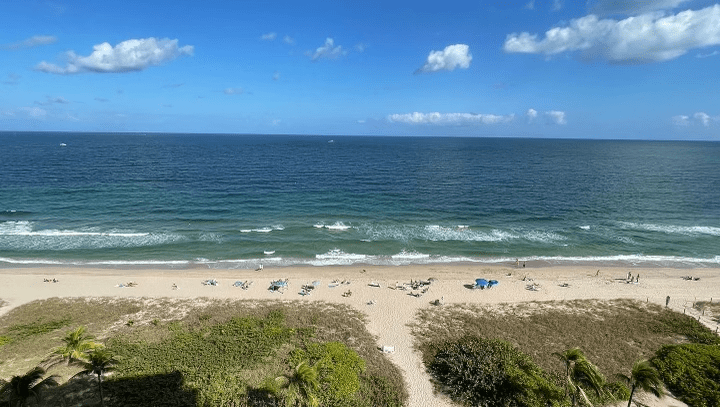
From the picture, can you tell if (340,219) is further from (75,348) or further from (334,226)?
(75,348)

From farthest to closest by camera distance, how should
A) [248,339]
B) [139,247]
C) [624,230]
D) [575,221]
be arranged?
[575,221]
[624,230]
[139,247]
[248,339]

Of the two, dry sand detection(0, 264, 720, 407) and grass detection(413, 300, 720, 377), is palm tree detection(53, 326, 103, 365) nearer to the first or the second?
dry sand detection(0, 264, 720, 407)

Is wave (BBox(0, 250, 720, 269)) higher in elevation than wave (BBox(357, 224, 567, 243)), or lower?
lower

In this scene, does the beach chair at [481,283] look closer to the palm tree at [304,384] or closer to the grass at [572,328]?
the grass at [572,328]

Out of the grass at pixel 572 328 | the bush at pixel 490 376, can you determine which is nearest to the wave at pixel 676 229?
the grass at pixel 572 328

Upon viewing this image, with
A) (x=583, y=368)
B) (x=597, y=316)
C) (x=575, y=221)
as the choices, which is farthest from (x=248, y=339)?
(x=575, y=221)

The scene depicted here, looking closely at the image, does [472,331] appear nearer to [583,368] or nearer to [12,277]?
[583,368]

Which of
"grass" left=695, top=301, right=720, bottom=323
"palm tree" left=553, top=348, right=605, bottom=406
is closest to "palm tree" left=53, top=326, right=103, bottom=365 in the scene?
"palm tree" left=553, top=348, right=605, bottom=406

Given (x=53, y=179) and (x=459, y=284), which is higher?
(x=53, y=179)
